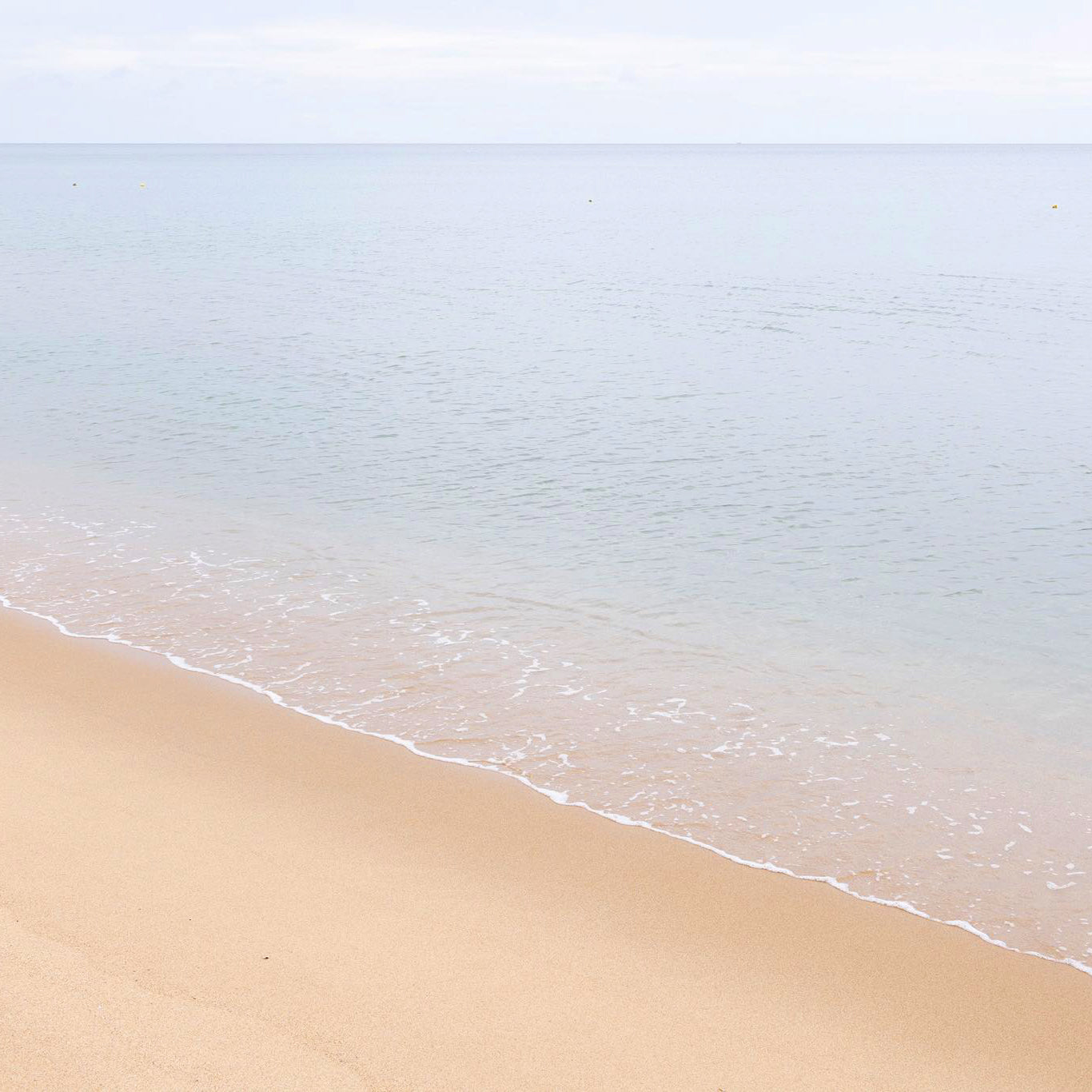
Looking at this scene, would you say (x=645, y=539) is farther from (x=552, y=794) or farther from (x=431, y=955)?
(x=431, y=955)

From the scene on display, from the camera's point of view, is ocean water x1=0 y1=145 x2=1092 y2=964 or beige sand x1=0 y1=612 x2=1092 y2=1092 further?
ocean water x1=0 y1=145 x2=1092 y2=964

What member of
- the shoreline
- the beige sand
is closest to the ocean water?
the shoreline

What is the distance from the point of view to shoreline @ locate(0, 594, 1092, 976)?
557 cm

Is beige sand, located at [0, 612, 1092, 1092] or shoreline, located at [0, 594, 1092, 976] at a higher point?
beige sand, located at [0, 612, 1092, 1092]

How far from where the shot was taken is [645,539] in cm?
1178

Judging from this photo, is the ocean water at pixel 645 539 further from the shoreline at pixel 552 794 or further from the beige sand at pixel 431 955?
the beige sand at pixel 431 955

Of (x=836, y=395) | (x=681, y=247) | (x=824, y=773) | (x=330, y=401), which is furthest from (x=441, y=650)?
(x=681, y=247)

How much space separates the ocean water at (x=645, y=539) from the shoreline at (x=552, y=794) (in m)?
0.05

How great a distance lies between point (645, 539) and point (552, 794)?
5269mm

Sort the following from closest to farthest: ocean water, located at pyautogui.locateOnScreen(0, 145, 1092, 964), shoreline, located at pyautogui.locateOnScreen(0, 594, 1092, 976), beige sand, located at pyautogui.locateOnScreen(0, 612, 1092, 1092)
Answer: beige sand, located at pyautogui.locateOnScreen(0, 612, 1092, 1092), shoreline, located at pyautogui.locateOnScreen(0, 594, 1092, 976), ocean water, located at pyautogui.locateOnScreen(0, 145, 1092, 964)

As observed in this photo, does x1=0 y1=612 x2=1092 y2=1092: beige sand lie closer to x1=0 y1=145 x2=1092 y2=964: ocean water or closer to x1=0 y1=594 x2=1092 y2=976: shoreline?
x1=0 y1=594 x2=1092 y2=976: shoreline

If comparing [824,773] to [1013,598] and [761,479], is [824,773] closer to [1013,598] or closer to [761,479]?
[1013,598]

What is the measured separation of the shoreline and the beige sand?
0.28 feet

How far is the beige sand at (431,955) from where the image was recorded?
4.28 meters
